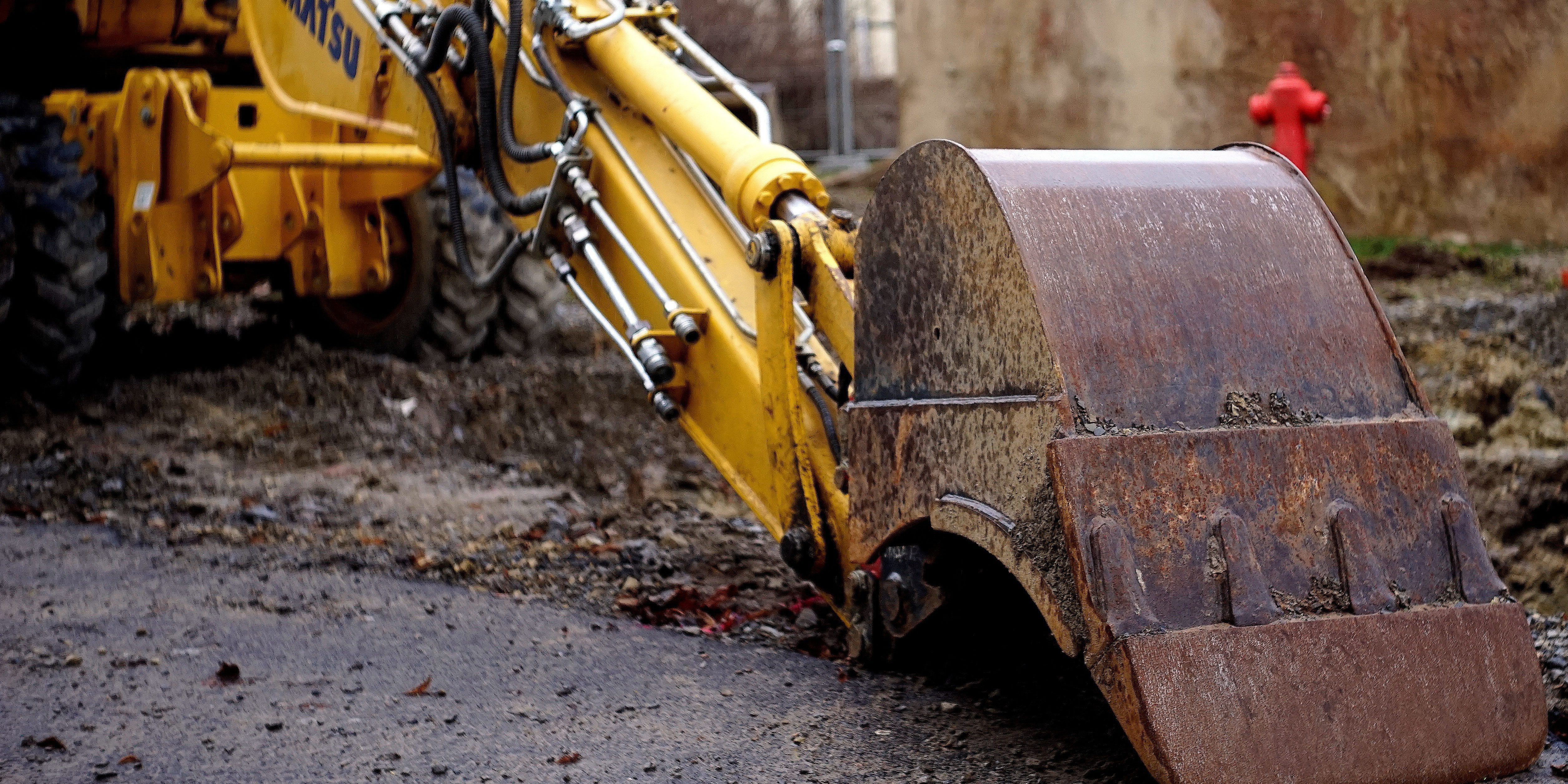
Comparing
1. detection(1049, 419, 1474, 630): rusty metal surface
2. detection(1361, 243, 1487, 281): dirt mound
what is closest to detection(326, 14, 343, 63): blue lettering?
detection(1049, 419, 1474, 630): rusty metal surface

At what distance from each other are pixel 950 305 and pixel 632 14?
1.57 m

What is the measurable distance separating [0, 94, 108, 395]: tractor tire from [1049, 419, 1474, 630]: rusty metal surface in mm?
4453

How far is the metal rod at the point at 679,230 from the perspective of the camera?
11.1 feet

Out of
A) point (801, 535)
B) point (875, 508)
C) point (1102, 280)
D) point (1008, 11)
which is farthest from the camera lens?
point (1008, 11)

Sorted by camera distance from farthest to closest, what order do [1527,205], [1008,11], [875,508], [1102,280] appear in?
1. [1008,11]
2. [1527,205]
3. [875,508]
4. [1102,280]

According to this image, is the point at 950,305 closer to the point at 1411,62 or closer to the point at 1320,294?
the point at 1320,294

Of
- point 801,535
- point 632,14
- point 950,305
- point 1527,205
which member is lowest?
point 1527,205

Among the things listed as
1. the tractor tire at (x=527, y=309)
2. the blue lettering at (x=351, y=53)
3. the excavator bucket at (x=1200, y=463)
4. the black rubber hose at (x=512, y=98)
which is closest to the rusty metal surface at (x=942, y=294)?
the excavator bucket at (x=1200, y=463)

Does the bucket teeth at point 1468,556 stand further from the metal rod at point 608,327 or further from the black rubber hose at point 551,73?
the black rubber hose at point 551,73

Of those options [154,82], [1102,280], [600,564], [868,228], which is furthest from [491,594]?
[154,82]

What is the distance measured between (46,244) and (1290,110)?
4.39m

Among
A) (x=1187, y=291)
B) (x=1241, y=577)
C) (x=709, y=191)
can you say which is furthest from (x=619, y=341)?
(x=1241, y=577)

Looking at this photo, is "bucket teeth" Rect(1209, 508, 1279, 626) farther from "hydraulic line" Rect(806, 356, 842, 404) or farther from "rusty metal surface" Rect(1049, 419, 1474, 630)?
"hydraulic line" Rect(806, 356, 842, 404)

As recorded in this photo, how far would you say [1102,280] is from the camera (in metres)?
2.48
